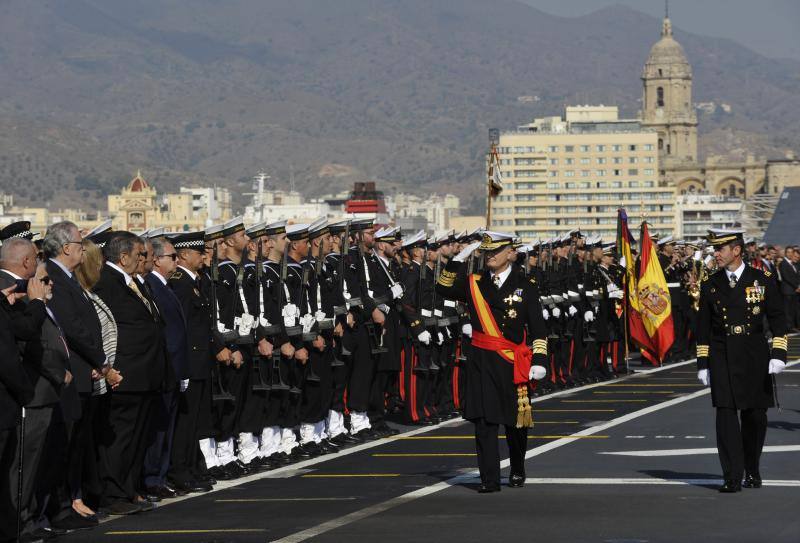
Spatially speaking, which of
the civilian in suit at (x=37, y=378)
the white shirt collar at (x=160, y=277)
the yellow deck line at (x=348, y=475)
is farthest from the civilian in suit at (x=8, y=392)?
the yellow deck line at (x=348, y=475)

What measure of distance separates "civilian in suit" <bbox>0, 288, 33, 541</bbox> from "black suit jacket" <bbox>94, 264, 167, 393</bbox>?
2.12 metres

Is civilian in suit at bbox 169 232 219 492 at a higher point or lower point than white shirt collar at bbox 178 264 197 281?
lower

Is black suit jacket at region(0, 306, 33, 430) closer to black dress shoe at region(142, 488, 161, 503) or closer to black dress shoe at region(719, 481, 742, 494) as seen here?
black dress shoe at region(142, 488, 161, 503)

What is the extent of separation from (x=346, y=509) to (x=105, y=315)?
2.14 metres

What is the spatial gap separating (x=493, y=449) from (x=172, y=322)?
102 inches

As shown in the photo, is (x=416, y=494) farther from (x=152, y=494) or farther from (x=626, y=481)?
(x=152, y=494)

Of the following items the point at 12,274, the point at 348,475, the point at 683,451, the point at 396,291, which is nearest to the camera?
the point at 12,274

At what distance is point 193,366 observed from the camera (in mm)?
14453

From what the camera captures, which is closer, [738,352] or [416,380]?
[738,352]

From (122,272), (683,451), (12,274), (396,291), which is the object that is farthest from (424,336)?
(12,274)

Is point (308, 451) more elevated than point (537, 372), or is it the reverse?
point (537, 372)

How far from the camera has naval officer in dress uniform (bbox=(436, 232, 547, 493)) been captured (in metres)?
13.8

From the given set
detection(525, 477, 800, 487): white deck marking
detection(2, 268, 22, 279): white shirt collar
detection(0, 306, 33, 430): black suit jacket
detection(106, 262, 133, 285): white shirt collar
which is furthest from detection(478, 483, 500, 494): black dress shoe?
detection(2, 268, 22, 279): white shirt collar

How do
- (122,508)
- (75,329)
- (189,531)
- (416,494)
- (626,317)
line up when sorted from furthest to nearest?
(626,317) → (416,494) → (122,508) → (75,329) → (189,531)
